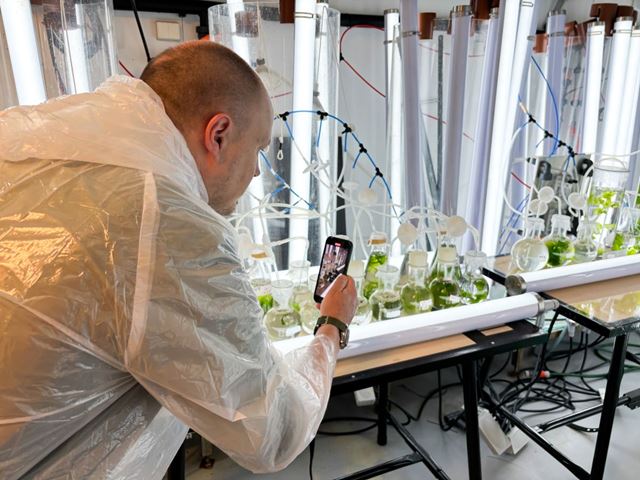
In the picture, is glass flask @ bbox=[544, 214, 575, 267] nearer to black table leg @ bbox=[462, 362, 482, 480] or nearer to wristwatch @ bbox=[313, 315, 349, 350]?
black table leg @ bbox=[462, 362, 482, 480]

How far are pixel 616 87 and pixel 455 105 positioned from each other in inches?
41.4

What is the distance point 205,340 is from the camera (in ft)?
2.14

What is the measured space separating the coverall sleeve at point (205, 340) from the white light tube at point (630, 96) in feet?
7.43

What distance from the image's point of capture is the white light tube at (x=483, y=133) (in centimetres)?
177

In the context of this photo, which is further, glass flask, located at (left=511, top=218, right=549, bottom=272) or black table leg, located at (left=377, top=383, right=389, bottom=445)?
black table leg, located at (left=377, top=383, right=389, bottom=445)

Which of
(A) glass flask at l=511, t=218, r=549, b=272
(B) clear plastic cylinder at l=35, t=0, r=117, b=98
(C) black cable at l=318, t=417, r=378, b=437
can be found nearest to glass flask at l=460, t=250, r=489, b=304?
(A) glass flask at l=511, t=218, r=549, b=272

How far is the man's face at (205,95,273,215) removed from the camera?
0.80 m

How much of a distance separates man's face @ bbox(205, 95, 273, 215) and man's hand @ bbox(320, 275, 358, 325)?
313mm

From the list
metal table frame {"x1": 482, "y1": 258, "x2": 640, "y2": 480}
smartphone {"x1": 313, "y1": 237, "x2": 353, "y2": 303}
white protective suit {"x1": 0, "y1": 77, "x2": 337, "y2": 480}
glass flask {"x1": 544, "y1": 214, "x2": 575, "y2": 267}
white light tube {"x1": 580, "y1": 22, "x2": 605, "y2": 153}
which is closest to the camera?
white protective suit {"x1": 0, "y1": 77, "x2": 337, "y2": 480}

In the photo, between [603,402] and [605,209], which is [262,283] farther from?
[605,209]

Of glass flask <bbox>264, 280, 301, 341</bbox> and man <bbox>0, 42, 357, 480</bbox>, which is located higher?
man <bbox>0, 42, 357, 480</bbox>

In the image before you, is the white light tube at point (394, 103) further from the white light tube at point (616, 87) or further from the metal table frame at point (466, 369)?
the white light tube at point (616, 87)

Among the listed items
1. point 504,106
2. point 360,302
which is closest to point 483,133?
point 504,106

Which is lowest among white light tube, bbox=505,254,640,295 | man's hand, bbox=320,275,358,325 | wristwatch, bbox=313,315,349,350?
white light tube, bbox=505,254,640,295
